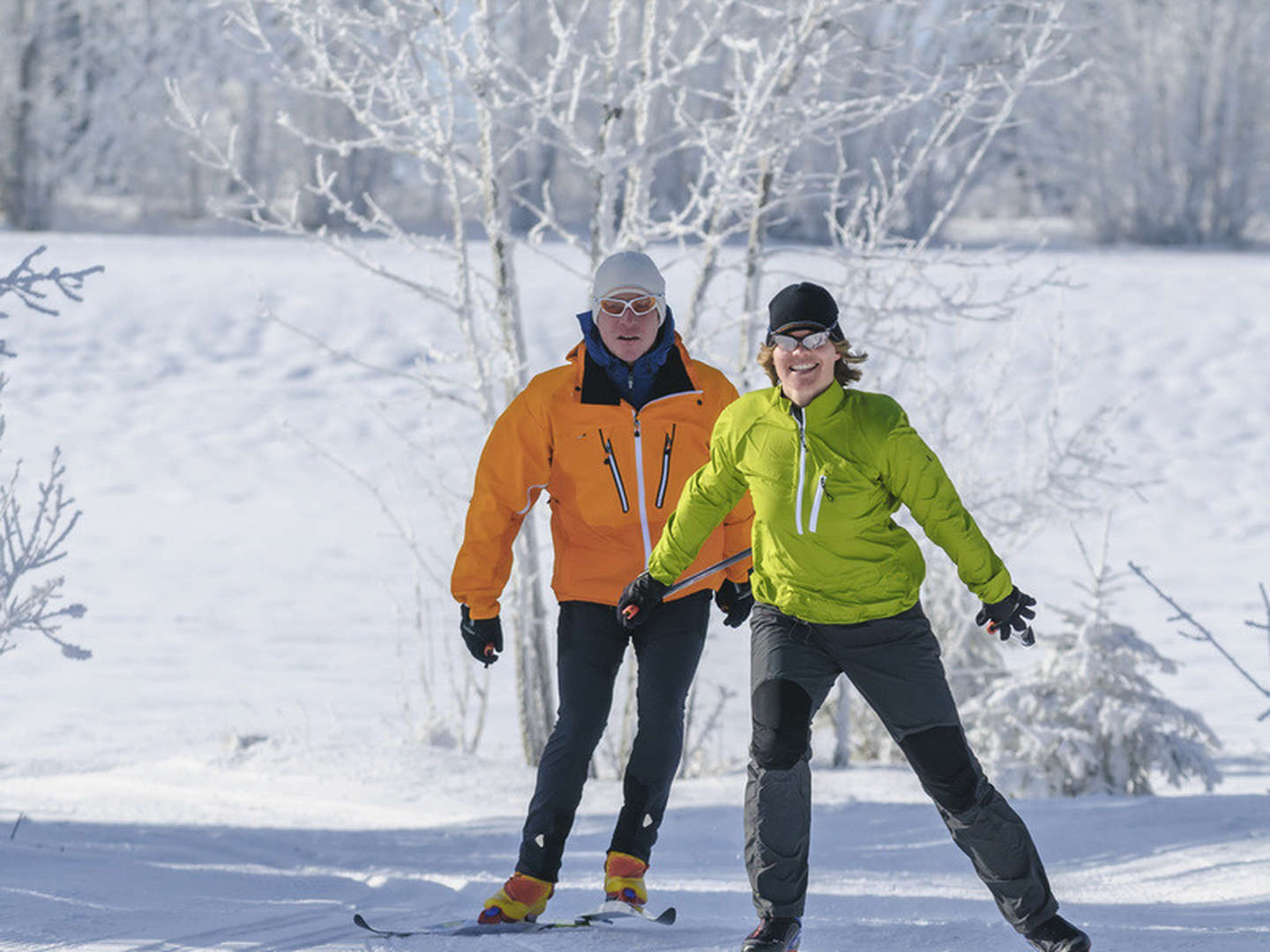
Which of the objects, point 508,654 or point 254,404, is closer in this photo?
point 508,654

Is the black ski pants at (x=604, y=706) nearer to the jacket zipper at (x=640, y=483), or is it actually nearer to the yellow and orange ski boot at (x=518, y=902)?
the yellow and orange ski boot at (x=518, y=902)

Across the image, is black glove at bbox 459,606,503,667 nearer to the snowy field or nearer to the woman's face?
the snowy field

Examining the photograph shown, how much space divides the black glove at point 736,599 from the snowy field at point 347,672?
0.74 m

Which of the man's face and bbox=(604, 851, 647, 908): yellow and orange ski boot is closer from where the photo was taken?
the man's face

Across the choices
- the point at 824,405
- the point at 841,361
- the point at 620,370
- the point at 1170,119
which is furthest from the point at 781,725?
the point at 1170,119

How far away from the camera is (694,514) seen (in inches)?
132

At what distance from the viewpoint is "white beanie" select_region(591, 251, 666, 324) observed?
3590 millimetres

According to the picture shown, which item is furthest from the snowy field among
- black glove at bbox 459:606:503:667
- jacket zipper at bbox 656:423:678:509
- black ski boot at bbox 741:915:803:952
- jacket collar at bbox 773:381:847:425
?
jacket collar at bbox 773:381:847:425

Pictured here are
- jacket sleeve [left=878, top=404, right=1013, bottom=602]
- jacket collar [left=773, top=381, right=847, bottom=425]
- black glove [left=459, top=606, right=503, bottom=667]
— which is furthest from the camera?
black glove [left=459, top=606, right=503, bottom=667]

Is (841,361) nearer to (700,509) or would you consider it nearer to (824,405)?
(824,405)

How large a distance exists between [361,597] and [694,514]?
28.1 feet

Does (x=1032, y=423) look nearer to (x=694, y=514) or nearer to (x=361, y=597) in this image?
(x=361, y=597)

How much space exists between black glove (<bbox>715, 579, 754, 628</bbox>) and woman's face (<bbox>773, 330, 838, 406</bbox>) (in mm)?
654

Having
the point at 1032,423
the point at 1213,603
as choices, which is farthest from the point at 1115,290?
the point at 1213,603
